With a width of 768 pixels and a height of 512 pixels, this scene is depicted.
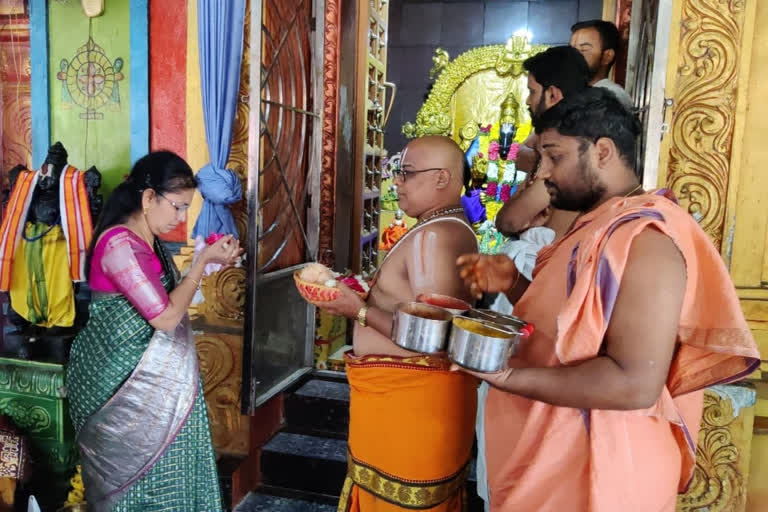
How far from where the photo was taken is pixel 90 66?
13.8 feet

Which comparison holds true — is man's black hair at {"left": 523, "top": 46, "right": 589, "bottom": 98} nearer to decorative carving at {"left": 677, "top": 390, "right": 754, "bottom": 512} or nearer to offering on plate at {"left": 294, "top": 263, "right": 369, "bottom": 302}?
offering on plate at {"left": 294, "top": 263, "right": 369, "bottom": 302}

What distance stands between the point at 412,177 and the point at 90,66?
3191mm

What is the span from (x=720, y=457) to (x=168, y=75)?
4069 mm

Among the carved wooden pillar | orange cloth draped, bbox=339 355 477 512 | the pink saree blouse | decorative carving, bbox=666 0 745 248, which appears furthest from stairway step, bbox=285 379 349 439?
decorative carving, bbox=666 0 745 248

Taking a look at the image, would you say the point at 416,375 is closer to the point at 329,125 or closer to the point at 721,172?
the point at 721,172

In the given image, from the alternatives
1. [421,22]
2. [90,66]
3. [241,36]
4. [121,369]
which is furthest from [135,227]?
[421,22]

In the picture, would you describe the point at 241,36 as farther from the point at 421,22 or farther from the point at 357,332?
the point at 421,22

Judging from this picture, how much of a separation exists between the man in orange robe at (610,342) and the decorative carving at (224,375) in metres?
2.22

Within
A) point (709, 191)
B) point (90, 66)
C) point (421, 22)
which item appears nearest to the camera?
point (709, 191)

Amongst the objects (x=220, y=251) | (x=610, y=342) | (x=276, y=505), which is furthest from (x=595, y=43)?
(x=276, y=505)

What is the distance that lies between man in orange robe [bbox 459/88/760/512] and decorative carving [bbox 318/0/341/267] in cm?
321

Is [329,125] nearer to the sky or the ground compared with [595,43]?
nearer to the ground

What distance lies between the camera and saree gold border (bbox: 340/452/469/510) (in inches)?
88.6

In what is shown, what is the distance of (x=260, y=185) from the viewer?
3.37 m
